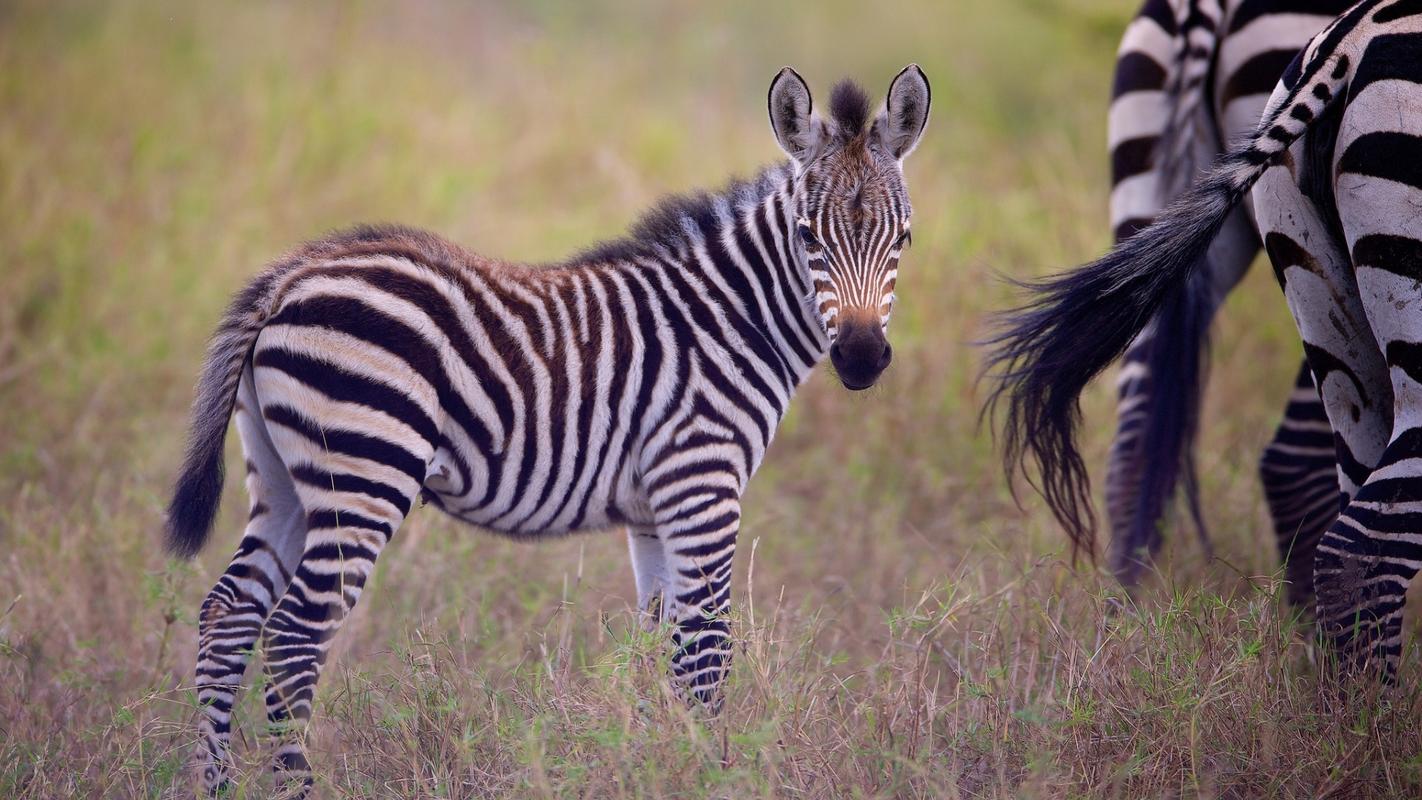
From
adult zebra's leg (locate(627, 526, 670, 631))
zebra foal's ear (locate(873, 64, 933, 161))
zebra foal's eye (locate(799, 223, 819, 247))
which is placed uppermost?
zebra foal's ear (locate(873, 64, 933, 161))

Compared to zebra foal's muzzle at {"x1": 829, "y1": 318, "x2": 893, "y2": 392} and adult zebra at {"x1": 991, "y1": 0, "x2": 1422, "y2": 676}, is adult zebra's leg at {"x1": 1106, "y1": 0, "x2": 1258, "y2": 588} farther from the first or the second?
zebra foal's muzzle at {"x1": 829, "y1": 318, "x2": 893, "y2": 392}

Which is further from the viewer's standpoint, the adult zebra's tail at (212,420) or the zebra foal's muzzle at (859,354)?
the zebra foal's muzzle at (859,354)

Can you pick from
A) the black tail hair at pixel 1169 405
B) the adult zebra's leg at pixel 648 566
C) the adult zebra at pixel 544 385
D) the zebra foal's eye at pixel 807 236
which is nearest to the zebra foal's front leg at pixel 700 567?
the adult zebra at pixel 544 385

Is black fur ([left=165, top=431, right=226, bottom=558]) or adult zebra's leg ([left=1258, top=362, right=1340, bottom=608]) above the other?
black fur ([left=165, top=431, right=226, bottom=558])

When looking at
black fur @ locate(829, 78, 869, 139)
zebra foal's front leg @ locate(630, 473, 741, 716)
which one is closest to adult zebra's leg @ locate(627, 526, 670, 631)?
zebra foal's front leg @ locate(630, 473, 741, 716)

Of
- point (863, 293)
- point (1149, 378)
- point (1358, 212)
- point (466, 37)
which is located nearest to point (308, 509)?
point (863, 293)

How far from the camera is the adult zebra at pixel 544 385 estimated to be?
3.45 metres

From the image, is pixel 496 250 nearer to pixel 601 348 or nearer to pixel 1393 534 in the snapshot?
pixel 601 348

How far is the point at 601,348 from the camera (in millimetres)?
3855

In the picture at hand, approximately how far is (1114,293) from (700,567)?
155 centimetres

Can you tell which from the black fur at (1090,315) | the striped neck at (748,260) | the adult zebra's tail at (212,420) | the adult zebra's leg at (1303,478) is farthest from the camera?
the adult zebra's leg at (1303,478)

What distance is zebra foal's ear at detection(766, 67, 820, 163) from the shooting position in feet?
13.0

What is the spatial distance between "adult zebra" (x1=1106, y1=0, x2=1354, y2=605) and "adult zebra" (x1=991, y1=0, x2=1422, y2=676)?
1121 mm

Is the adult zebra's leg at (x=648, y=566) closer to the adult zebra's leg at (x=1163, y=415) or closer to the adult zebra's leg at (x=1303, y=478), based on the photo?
the adult zebra's leg at (x=1163, y=415)
